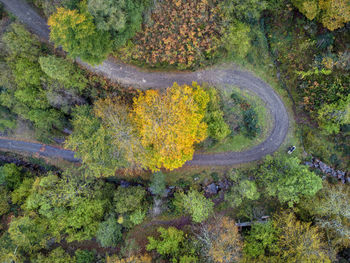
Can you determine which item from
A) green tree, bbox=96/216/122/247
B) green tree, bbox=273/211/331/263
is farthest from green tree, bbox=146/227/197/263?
green tree, bbox=273/211/331/263

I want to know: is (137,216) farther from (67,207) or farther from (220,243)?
(220,243)

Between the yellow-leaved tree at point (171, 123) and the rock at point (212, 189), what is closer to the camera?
the yellow-leaved tree at point (171, 123)

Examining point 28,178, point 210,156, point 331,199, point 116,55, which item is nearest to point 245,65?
point 210,156

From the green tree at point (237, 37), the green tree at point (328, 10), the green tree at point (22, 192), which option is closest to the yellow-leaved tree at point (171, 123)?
the green tree at point (237, 37)

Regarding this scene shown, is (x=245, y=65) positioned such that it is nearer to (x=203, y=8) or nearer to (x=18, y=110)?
(x=203, y=8)

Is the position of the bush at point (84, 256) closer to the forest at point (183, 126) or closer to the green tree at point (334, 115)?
the forest at point (183, 126)
